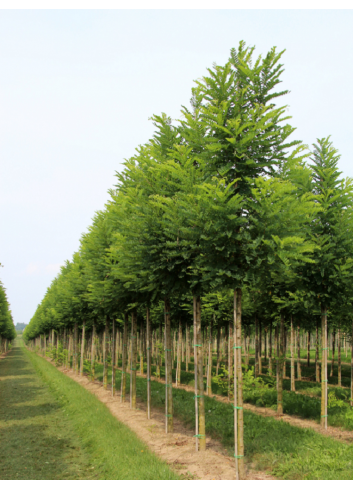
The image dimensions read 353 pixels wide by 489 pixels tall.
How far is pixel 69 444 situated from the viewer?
1147 centimetres

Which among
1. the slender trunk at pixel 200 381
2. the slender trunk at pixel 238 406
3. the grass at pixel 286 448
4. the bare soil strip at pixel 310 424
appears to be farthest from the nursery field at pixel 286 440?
the slender trunk at pixel 238 406

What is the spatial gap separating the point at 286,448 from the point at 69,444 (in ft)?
21.2

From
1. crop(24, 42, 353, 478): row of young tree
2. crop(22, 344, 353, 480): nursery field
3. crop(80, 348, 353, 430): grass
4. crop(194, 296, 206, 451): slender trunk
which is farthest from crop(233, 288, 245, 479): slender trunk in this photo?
crop(80, 348, 353, 430): grass

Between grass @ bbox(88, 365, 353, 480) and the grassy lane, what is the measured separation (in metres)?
2.26

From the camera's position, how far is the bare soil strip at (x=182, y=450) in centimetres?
781

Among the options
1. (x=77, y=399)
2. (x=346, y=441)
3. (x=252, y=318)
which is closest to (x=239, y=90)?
(x=346, y=441)

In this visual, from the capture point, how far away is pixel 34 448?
10.7 meters

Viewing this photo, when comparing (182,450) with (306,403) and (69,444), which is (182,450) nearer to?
(69,444)

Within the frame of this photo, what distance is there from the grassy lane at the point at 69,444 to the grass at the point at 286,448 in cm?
226

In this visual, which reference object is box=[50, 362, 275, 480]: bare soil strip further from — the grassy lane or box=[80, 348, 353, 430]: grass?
box=[80, 348, 353, 430]: grass

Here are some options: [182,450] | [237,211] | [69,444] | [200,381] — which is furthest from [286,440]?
[69,444]

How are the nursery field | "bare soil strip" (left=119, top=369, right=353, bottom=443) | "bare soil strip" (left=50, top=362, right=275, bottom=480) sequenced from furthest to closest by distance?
"bare soil strip" (left=119, top=369, right=353, bottom=443), "bare soil strip" (left=50, top=362, right=275, bottom=480), the nursery field

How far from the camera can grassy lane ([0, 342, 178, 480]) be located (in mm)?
8359

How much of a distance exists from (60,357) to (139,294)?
28982 mm
